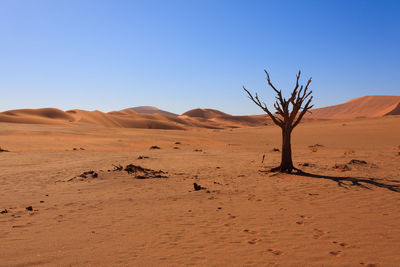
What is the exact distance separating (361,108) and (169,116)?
67944 millimetres

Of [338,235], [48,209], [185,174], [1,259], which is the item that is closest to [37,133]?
[185,174]

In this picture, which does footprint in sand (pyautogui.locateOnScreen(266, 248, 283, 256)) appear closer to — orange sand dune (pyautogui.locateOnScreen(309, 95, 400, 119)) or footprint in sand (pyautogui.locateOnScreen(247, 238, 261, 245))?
footprint in sand (pyautogui.locateOnScreen(247, 238, 261, 245))

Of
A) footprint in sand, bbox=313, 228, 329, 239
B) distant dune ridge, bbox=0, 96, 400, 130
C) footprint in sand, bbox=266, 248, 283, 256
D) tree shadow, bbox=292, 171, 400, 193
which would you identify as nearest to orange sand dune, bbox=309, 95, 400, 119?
distant dune ridge, bbox=0, 96, 400, 130

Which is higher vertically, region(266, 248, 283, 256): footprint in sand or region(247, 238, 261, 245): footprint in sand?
region(266, 248, 283, 256): footprint in sand

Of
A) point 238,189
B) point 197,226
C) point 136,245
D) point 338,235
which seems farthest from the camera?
point 238,189

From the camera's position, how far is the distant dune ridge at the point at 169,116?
51.3 m

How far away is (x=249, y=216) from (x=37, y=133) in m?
26.1

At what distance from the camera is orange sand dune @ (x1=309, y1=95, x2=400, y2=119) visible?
94881mm

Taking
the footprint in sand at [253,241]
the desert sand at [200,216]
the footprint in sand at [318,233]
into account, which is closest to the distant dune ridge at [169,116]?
the desert sand at [200,216]

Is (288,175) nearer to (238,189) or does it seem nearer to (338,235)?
(238,189)

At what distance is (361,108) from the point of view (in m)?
105

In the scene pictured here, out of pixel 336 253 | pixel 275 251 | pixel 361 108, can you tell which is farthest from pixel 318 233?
pixel 361 108

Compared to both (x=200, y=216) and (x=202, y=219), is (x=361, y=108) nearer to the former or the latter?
(x=200, y=216)

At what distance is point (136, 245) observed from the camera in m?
4.45
